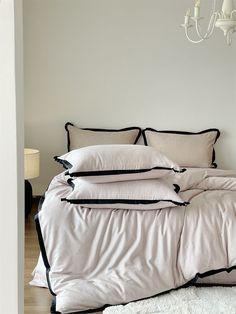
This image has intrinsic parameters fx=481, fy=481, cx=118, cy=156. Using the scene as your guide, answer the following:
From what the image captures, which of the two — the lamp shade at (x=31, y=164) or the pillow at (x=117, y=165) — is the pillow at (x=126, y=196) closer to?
the pillow at (x=117, y=165)

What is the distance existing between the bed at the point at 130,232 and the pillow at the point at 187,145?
1724 mm

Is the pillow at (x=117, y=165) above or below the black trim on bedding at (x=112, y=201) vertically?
above

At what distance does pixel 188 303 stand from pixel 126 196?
0.66m

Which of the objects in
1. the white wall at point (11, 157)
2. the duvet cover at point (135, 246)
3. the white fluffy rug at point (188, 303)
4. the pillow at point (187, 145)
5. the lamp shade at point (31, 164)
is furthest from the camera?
the pillow at point (187, 145)

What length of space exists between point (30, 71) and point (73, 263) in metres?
2.56

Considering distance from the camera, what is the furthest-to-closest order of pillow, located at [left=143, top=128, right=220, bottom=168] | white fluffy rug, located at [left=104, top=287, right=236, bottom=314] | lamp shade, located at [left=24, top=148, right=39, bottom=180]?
pillow, located at [left=143, top=128, right=220, bottom=168] → lamp shade, located at [left=24, top=148, right=39, bottom=180] → white fluffy rug, located at [left=104, top=287, right=236, bottom=314]

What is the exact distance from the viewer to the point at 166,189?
2.73 m

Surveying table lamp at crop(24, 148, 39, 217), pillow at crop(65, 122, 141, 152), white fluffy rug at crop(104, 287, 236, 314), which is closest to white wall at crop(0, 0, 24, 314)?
white fluffy rug at crop(104, 287, 236, 314)

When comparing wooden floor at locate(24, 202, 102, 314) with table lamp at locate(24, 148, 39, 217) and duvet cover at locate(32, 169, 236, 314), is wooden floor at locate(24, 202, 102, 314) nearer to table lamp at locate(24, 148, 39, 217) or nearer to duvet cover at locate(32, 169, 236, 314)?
duvet cover at locate(32, 169, 236, 314)

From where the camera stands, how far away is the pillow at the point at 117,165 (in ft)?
8.89

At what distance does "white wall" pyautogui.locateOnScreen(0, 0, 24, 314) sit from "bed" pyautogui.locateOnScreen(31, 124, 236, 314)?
181 centimetres

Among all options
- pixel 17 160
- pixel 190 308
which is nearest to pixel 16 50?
pixel 17 160

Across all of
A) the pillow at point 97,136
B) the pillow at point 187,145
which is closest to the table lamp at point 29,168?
the pillow at point 97,136

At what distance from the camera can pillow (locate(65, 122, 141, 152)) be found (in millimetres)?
4570
